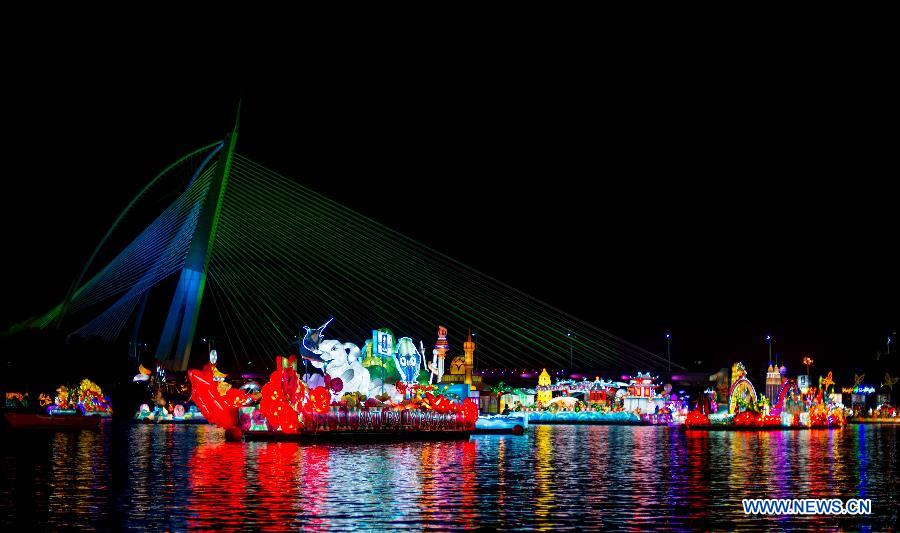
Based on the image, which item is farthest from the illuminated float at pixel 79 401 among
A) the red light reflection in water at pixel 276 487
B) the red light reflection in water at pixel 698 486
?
the red light reflection in water at pixel 698 486

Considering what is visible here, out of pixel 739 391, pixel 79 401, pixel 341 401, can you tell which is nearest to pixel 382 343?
pixel 341 401

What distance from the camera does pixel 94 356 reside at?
2527 inches

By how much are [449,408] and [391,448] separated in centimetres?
1198

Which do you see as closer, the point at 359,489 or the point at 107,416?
the point at 359,489

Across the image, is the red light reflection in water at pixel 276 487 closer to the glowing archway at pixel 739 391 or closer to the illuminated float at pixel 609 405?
the glowing archway at pixel 739 391

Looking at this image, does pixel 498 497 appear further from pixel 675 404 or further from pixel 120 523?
pixel 675 404

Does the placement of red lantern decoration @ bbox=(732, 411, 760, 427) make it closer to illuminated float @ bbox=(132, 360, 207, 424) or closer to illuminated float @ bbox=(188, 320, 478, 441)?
illuminated float @ bbox=(188, 320, 478, 441)

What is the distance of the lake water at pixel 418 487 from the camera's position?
15320 mm

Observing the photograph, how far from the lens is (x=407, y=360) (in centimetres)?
5131

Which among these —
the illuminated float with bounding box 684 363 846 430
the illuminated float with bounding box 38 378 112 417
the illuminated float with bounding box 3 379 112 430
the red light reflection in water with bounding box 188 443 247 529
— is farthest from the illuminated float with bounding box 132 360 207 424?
the red light reflection in water with bounding box 188 443 247 529

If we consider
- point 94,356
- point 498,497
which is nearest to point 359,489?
point 498,497

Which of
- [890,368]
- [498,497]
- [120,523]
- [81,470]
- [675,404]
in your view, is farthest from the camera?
[890,368]

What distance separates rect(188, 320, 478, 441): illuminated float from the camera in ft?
128

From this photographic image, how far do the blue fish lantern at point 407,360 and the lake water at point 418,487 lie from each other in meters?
15.8
